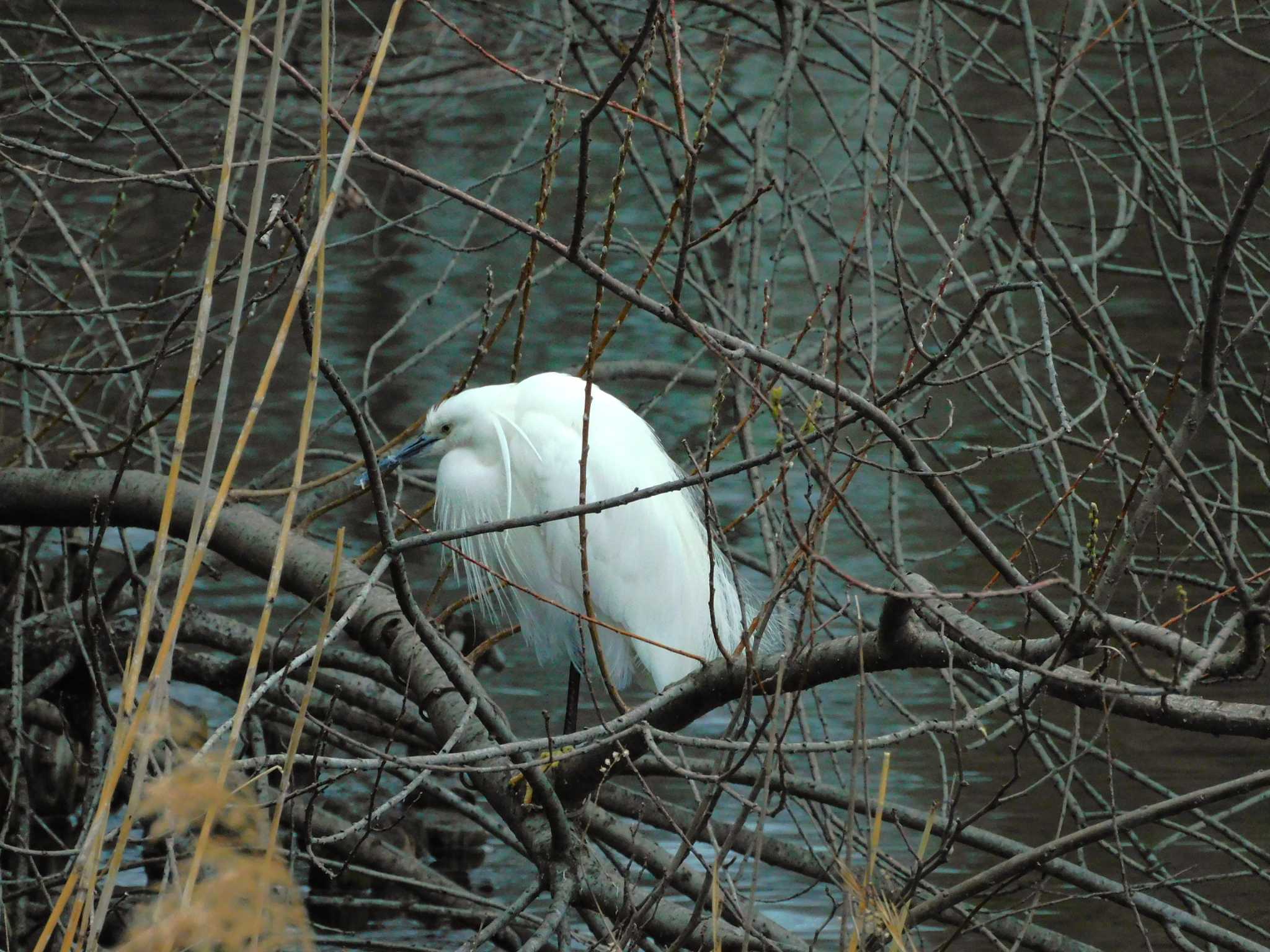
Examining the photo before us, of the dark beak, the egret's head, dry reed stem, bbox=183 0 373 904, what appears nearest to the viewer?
dry reed stem, bbox=183 0 373 904

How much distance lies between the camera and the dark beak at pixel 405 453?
268 cm

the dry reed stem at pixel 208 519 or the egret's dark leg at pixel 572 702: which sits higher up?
the dry reed stem at pixel 208 519

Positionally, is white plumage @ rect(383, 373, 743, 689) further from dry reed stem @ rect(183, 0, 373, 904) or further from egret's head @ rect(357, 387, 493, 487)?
dry reed stem @ rect(183, 0, 373, 904)

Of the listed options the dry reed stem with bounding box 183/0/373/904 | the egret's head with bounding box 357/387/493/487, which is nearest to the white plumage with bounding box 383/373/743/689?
the egret's head with bounding box 357/387/493/487

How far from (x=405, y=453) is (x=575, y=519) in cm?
37

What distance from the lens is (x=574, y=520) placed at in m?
2.96

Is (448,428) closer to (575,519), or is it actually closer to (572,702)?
(575,519)

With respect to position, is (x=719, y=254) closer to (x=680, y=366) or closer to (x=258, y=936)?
(x=680, y=366)

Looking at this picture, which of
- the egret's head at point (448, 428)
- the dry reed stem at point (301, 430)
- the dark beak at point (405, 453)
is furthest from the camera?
the egret's head at point (448, 428)

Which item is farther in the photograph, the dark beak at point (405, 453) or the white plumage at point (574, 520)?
the white plumage at point (574, 520)

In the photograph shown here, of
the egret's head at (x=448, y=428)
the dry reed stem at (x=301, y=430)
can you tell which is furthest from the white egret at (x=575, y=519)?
the dry reed stem at (x=301, y=430)

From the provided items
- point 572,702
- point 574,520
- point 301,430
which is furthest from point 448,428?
point 301,430

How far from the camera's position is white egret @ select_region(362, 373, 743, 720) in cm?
282

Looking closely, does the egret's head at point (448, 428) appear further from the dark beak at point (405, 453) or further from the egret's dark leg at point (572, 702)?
the egret's dark leg at point (572, 702)
